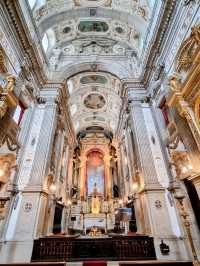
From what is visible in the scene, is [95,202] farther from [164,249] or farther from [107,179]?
[164,249]

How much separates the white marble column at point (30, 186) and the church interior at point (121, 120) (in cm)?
5

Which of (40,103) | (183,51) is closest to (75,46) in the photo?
(40,103)

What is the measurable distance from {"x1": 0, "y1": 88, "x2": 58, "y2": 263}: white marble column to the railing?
0.65m

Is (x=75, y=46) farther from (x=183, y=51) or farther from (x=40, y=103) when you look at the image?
(x=183, y=51)

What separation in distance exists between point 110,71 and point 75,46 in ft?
13.6

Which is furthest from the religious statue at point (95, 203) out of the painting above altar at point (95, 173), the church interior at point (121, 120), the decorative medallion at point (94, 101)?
the decorative medallion at point (94, 101)

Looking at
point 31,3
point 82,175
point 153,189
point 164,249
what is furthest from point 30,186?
point 82,175

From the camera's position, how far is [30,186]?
8.89 metres

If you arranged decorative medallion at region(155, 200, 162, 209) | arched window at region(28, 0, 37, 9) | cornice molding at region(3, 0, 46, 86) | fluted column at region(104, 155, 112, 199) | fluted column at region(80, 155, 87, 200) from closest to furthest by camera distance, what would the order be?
cornice molding at region(3, 0, 46, 86), decorative medallion at region(155, 200, 162, 209), arched window at region(28, 0, 37, 9), fluted column at region(104, 155, 112, 199), fluted column at region(80, 155, 87, 200)

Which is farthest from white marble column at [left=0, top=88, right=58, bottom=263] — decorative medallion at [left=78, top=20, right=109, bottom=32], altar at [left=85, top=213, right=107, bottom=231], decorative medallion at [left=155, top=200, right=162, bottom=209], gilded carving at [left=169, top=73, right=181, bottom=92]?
altar at [left=85, top=213, right=107, bottom=231]

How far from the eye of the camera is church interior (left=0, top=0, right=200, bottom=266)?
266 inches

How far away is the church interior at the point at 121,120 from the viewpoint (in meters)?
6.75

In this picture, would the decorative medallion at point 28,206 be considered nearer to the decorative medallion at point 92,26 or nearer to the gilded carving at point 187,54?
the gilded carving at point 187,54

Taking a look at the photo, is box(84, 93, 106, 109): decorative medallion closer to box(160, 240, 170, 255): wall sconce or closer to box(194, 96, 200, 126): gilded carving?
box(194, 96, 200, 126): gilded carving
